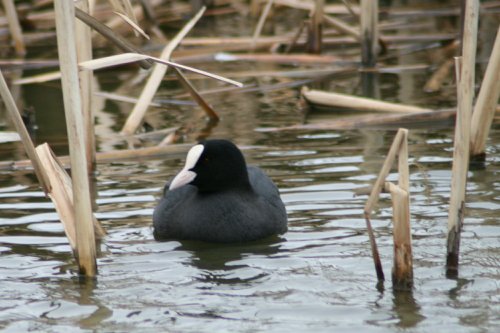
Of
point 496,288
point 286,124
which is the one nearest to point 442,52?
point 286,124

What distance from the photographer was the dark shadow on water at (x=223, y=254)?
4.45 meters

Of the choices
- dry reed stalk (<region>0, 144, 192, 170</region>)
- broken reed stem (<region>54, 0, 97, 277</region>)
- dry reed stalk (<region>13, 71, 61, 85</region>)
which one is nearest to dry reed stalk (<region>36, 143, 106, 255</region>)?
broken reed stem (<region>54, 0, 97, 277</region>)

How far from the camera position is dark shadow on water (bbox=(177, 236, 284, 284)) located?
4.45 m

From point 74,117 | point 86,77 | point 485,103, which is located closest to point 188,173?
point 86,77

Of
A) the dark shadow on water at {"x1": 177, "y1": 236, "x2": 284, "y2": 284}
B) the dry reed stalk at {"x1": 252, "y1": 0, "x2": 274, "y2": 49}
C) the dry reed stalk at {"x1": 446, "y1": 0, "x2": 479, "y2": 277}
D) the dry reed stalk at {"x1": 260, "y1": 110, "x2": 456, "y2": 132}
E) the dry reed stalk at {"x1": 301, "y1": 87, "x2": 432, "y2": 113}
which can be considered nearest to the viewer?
the dry reed stalk at {"x1": 446, "y1": 0, "x2": 479, "y2": 277}

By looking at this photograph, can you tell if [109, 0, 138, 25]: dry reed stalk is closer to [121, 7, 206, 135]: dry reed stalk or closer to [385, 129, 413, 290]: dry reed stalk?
[385, 129, 413, 290]: dry reed stalk

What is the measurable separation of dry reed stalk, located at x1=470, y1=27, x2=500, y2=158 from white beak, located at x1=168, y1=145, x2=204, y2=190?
1321 mm

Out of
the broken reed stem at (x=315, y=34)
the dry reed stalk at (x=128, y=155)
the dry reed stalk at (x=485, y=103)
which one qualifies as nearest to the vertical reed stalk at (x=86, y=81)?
the dry reed stalk at (x=128, y=155)

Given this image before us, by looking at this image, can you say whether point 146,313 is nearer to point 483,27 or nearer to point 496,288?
point 496,288

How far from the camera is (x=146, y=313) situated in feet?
12.9

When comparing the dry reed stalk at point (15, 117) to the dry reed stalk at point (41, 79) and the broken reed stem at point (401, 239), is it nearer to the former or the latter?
the broken reed stem at point (401, 239)

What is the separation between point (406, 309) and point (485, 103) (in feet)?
5.69

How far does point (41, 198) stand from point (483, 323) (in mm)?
2927

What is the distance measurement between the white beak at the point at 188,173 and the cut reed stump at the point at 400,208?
130 cm
